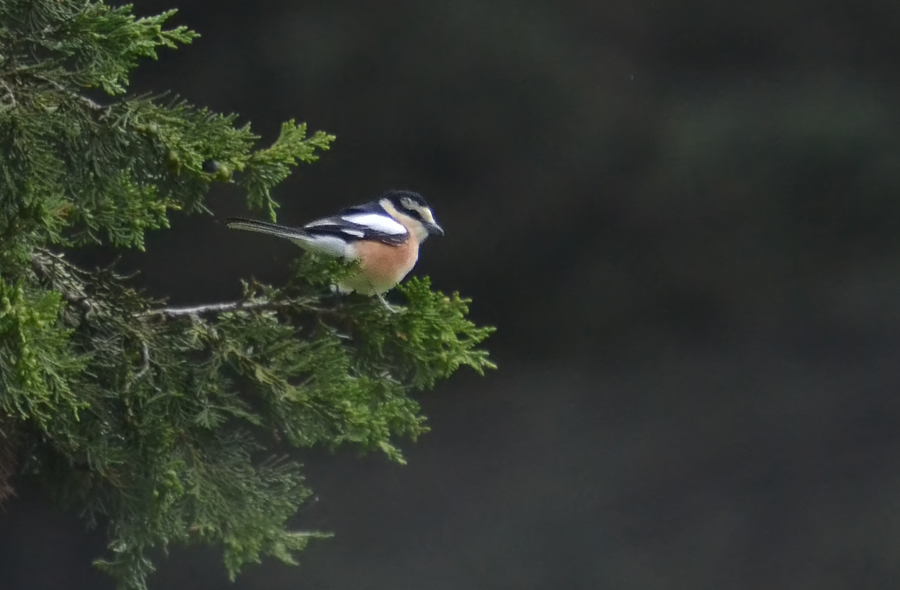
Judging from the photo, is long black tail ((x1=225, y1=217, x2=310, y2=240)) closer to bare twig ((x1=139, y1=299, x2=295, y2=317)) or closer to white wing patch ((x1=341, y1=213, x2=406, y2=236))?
bare twig ((x1=139, y1=299, x2=295, y2=317))

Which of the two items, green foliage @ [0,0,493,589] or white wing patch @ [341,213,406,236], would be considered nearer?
green foliage @ [0,0,493,589]

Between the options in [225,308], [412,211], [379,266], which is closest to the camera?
[225,308]

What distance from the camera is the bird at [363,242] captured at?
7.63ft

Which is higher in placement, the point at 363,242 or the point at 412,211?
the point at 363,242

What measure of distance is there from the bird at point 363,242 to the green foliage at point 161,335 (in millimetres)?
132

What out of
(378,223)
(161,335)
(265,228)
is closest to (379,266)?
(378,223)

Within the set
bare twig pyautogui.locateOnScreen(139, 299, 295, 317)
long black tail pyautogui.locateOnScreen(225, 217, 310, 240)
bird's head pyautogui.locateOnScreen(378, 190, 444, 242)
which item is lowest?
bird's head pyautogui.locateOnScreen(378, 190, 444, 242)

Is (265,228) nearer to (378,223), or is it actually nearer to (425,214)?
(378,223)

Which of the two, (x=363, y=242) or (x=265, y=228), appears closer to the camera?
(x=265, y=228)

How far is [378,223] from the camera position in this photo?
2670mm

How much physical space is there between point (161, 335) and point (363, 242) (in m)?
0.50

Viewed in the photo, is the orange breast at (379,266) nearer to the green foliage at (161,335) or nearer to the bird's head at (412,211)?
the green foliage at (161,335)

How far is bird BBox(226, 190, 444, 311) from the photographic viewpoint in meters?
2.33

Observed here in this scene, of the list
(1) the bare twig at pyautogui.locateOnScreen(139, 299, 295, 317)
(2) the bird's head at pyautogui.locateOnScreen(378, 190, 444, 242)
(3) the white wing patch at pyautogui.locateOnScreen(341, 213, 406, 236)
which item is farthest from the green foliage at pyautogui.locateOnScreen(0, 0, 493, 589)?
(2) the bird's head at pyautogui.locateOnScreen(378, 190, 444, 242)
